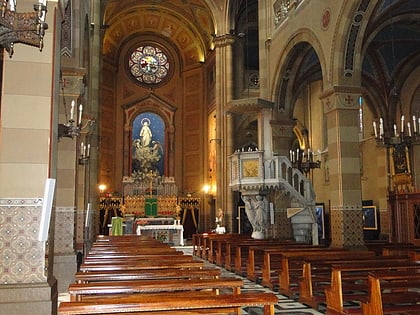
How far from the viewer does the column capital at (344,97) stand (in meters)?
11.0

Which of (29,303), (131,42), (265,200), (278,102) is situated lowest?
(29,303)

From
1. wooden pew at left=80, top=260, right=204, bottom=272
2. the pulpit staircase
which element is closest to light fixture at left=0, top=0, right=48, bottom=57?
wooden pew at left=80, top=260, right=204, bottom=272

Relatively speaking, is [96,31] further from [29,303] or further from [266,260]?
[29,303]

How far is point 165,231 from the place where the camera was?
19828mm

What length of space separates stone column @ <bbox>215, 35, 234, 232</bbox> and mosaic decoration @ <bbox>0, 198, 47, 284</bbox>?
51.0ft

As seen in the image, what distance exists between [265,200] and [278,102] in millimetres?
3296

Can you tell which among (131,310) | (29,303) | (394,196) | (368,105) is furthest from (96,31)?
(131,310)

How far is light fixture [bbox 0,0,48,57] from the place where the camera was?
11.8 ft

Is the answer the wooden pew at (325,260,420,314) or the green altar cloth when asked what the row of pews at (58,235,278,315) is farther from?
the green altar cloth

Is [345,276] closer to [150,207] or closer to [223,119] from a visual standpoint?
[223,119]

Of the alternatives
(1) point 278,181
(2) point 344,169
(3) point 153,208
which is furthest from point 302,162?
(3) point 153,208

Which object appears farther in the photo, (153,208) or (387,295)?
(153,208)

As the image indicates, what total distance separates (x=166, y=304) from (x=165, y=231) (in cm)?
1674

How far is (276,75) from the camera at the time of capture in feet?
51.0
